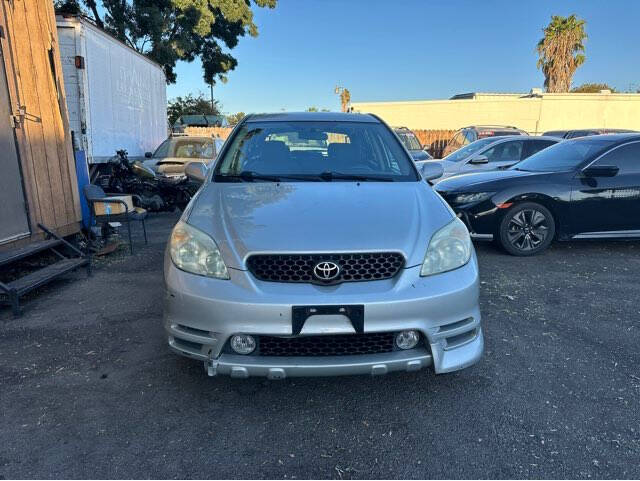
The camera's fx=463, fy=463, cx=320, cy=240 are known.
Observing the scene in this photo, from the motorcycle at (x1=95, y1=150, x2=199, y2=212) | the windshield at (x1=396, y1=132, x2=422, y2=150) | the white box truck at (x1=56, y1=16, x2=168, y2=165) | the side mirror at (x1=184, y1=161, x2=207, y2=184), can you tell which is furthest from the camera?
the windshield at (x1=396, y1=132, x2=422, y2=150)

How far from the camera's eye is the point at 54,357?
3.15 metres

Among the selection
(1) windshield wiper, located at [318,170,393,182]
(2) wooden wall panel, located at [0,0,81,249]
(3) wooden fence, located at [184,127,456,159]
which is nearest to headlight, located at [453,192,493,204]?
(1) windshield wiper, located at [318,170,393,182]

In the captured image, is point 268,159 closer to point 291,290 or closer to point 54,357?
point 291,290

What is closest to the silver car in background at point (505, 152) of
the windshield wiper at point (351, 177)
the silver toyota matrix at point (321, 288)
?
the windshield wiper at point (351, 177)

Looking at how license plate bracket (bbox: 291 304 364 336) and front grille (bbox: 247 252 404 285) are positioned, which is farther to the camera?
front grille (bbox: 247 252 404 285)

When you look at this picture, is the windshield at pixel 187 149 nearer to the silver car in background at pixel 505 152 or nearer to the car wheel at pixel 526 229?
the silver car in background at pixel 505 152

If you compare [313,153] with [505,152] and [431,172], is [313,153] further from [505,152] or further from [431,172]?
[505,152]

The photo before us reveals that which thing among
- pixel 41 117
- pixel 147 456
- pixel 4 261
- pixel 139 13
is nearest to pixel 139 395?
pixel 147 456

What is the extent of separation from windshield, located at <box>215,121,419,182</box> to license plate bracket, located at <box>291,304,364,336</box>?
1.35m

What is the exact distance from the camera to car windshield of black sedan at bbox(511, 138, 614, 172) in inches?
236

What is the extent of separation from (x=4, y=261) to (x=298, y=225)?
3.11 metres

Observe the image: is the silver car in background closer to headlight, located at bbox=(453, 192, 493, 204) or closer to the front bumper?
headlight, located at bbox=(453, 192, 493, 204)

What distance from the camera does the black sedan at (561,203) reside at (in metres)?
5.70

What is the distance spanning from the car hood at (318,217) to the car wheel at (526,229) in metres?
2.99
